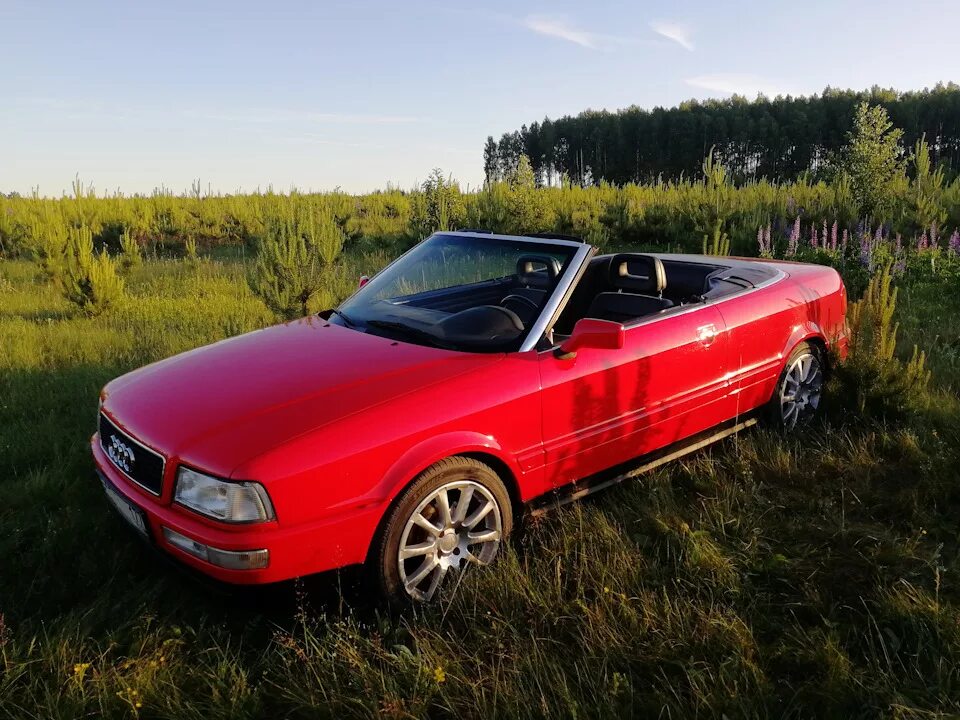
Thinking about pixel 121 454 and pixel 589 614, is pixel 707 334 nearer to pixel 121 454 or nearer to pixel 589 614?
pixel 589 614

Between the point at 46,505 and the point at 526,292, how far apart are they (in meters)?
2.78

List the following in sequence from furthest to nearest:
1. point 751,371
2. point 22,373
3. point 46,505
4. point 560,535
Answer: point 22,373
point 751,371
point 46,505
point 560,535

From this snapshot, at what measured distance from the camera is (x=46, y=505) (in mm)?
3520

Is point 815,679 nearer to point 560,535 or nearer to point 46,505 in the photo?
point 560,535

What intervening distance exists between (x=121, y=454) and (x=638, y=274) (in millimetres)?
2952

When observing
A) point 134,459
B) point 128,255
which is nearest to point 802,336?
point 134,459

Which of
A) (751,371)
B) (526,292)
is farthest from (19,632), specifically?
(751,371)

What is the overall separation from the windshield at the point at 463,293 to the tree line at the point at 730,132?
45.9 metres

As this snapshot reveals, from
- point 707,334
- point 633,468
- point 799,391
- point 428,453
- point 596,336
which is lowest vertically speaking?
point 633,468

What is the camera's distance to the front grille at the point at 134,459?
98.6 inches

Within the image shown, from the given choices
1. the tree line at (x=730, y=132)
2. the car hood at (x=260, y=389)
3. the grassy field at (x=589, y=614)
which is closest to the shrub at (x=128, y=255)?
the grassy field at (x=589, y=614)

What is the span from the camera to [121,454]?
9.04 feet

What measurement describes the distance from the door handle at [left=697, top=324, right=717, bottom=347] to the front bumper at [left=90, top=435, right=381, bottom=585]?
2.04 metres

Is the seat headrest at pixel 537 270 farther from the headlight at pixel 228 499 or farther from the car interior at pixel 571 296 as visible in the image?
the headlight at pixel 228 499
